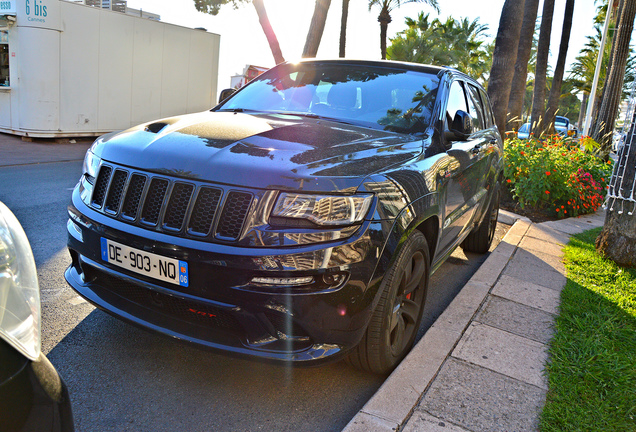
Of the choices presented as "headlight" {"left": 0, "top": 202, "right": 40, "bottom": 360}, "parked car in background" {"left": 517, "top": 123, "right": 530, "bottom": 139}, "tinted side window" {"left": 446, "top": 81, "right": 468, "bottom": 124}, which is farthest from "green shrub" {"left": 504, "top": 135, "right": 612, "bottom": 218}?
"headlight" {"left": 0, "top": 202, "right": 40, "bottom": 360}

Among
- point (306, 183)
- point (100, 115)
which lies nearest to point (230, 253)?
point (306, 183)

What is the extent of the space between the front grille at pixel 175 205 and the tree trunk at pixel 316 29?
12440 millimetres

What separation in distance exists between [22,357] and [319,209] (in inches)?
53.8

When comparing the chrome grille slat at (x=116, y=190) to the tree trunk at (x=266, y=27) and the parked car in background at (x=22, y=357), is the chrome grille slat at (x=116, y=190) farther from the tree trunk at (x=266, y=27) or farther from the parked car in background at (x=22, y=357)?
the tree trunk at (x=266, y=27)

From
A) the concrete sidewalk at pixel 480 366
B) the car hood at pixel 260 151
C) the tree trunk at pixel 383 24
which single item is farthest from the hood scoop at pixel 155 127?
the tree trunk at pixel 383 24

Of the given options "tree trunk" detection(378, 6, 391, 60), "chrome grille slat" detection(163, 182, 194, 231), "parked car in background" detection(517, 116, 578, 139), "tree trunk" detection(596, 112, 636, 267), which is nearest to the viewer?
"chrome grille slat" detection(163, 182, 194, 231)

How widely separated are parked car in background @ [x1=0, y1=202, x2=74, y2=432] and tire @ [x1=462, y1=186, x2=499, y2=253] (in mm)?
4746

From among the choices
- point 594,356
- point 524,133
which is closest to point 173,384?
point 594,356

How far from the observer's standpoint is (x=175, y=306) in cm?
248

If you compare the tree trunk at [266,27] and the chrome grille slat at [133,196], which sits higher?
the tree trunk at [266,27]

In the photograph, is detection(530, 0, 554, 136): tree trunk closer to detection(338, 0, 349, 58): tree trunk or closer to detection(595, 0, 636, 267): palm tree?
detection(338, 0, 349, 58): tree trunk

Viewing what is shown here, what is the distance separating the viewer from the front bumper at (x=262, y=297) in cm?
229

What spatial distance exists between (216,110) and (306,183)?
78.4 inches

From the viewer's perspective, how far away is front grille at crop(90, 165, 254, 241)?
7.72 feet
